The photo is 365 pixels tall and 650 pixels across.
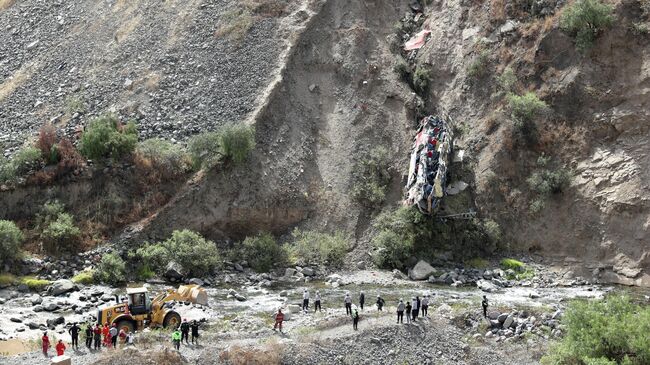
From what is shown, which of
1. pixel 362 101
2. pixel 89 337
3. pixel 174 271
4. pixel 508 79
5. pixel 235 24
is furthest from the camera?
pixel 235 24

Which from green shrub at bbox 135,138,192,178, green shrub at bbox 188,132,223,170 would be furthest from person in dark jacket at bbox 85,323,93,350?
green shrub at bbox 188,132,223,170

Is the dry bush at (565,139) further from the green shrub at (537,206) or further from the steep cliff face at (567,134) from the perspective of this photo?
the green shrub at (537,206)

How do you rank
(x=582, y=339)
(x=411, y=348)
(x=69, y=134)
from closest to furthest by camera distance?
(x=582, y=339)
(x=411, y=348)
(x=69, y=134)

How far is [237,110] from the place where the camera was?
46.4 m

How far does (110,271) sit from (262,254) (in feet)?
24.8

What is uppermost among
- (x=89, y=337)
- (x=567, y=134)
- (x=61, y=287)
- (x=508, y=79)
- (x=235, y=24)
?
(x=235, y=24)

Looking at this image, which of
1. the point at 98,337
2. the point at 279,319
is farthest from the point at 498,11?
the point at 98,337

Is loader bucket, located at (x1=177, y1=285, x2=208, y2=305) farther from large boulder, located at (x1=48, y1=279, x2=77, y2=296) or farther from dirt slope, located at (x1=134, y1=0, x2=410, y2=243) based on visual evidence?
dirt slope, located at (x1=134, y1=0, x2=410, y2=243)

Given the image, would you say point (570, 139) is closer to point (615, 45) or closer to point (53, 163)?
point (615, 45)

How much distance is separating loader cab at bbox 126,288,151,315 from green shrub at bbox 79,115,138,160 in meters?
14.2

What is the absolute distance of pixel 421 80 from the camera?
49.6m

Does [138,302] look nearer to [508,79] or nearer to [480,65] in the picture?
[508,79]

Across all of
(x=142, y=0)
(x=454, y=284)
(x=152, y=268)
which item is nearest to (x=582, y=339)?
(x=454, y=284)

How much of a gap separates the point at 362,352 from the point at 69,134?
2489cm
